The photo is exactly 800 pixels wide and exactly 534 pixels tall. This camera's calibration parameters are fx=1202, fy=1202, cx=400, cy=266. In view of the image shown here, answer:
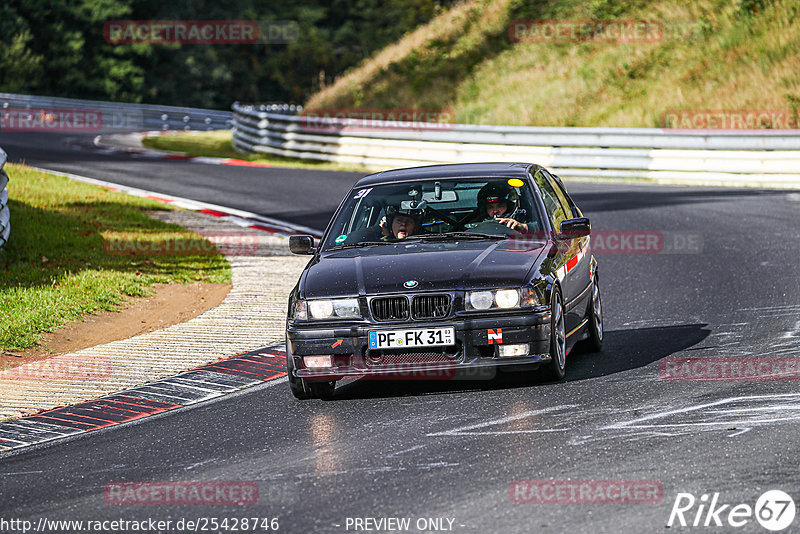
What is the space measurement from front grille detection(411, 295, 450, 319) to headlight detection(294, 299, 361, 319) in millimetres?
380

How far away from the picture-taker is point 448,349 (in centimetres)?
772

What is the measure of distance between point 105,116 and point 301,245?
44169 millimetres

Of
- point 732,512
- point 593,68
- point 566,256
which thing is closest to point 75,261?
point 566,256

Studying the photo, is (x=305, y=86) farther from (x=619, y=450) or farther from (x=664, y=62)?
(x=619, y=450)

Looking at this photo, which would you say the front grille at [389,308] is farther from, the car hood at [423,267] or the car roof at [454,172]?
the car roof at [454,172]

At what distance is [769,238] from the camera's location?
51.5 ft

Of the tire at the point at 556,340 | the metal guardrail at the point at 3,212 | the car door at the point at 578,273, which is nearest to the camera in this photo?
the tire at the point at 556,340

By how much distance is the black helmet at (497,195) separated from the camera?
909 cm

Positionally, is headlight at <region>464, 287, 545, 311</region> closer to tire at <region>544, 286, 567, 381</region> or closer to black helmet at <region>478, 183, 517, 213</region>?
tire at <region>544, 286, 567, 381</region>

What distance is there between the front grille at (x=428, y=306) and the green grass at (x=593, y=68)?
2221 centimetres

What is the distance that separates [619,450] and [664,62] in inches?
1138

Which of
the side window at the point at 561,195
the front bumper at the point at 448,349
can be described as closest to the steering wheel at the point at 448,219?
the front bumper at the point at 448,349

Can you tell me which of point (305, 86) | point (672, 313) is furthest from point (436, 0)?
point (672, 313)

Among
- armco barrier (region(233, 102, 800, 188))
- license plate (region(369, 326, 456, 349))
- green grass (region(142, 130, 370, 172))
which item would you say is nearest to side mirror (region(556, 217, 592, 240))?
license plate (region(369, 326, 456, 349))
